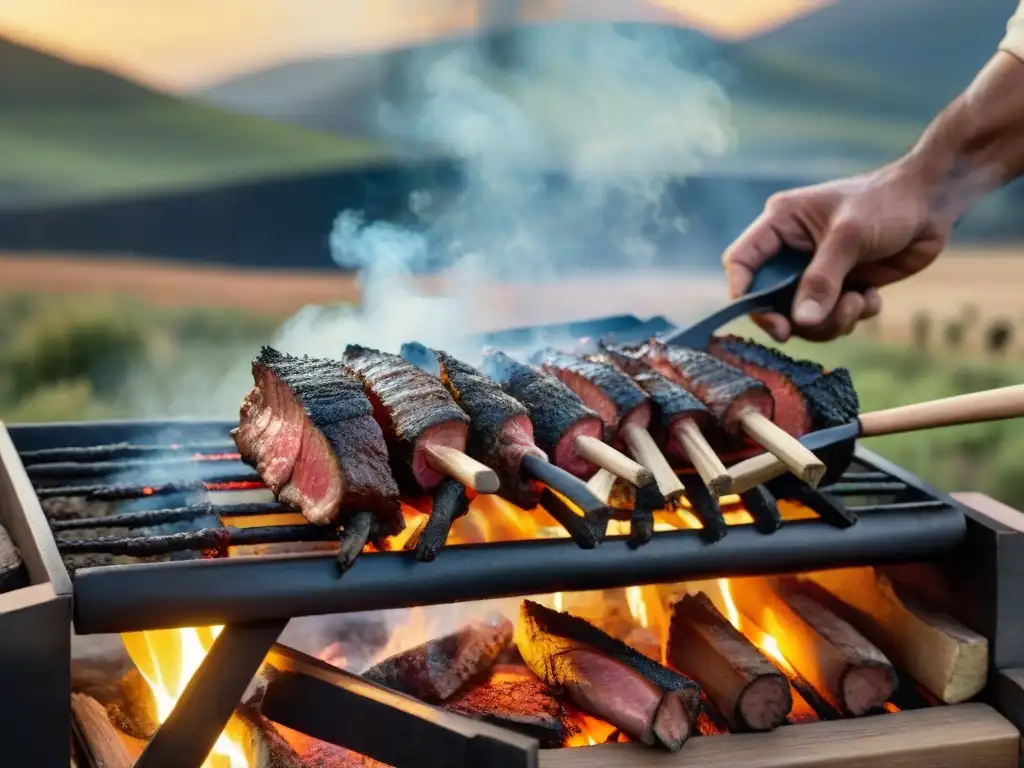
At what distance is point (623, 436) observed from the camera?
6.93ft

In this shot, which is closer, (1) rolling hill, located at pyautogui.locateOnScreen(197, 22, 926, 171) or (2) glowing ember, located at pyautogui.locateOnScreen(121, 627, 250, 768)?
(2) glowing ember, located at pyautogui.locateOnScreen(121, 627, 250, 768)

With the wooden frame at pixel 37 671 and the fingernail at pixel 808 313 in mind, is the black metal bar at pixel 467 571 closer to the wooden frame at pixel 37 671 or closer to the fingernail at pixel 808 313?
the wooden frame at pixel 37 671

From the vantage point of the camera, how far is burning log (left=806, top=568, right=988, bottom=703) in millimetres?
2186

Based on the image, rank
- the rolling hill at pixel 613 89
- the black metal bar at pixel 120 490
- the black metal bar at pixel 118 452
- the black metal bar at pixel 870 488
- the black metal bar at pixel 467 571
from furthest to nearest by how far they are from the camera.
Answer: the rolling hill at pixel 613 89 < the black metal bar at pixel 870 488 < the black metal bar at pixel 118 452 < the black metal bar at pixel 120 490 < the black metal bar at pixel 467 571

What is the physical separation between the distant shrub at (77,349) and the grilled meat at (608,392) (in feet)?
7.77

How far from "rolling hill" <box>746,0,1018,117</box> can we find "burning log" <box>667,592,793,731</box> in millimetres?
3353

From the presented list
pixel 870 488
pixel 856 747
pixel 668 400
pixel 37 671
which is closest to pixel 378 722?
pixel 37 671

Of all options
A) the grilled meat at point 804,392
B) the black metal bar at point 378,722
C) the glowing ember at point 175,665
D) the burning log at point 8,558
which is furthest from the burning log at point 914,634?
the burning log at point 8,558

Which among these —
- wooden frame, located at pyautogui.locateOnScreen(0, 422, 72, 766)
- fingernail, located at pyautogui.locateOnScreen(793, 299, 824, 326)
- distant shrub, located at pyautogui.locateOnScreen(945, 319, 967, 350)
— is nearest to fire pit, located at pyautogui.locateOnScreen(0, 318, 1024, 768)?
wooden frame, located at pyautogui.locateOnScreen(0, 422, 72, 766)

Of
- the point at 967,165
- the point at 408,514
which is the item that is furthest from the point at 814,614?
the point at 967,165

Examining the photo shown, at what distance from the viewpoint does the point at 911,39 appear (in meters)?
4.77

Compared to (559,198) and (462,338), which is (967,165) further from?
(559,198)

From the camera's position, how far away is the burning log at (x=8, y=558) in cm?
178

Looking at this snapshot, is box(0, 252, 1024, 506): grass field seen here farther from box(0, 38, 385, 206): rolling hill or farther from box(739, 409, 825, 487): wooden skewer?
box(739, 409, 825, 487): wooden skewer
